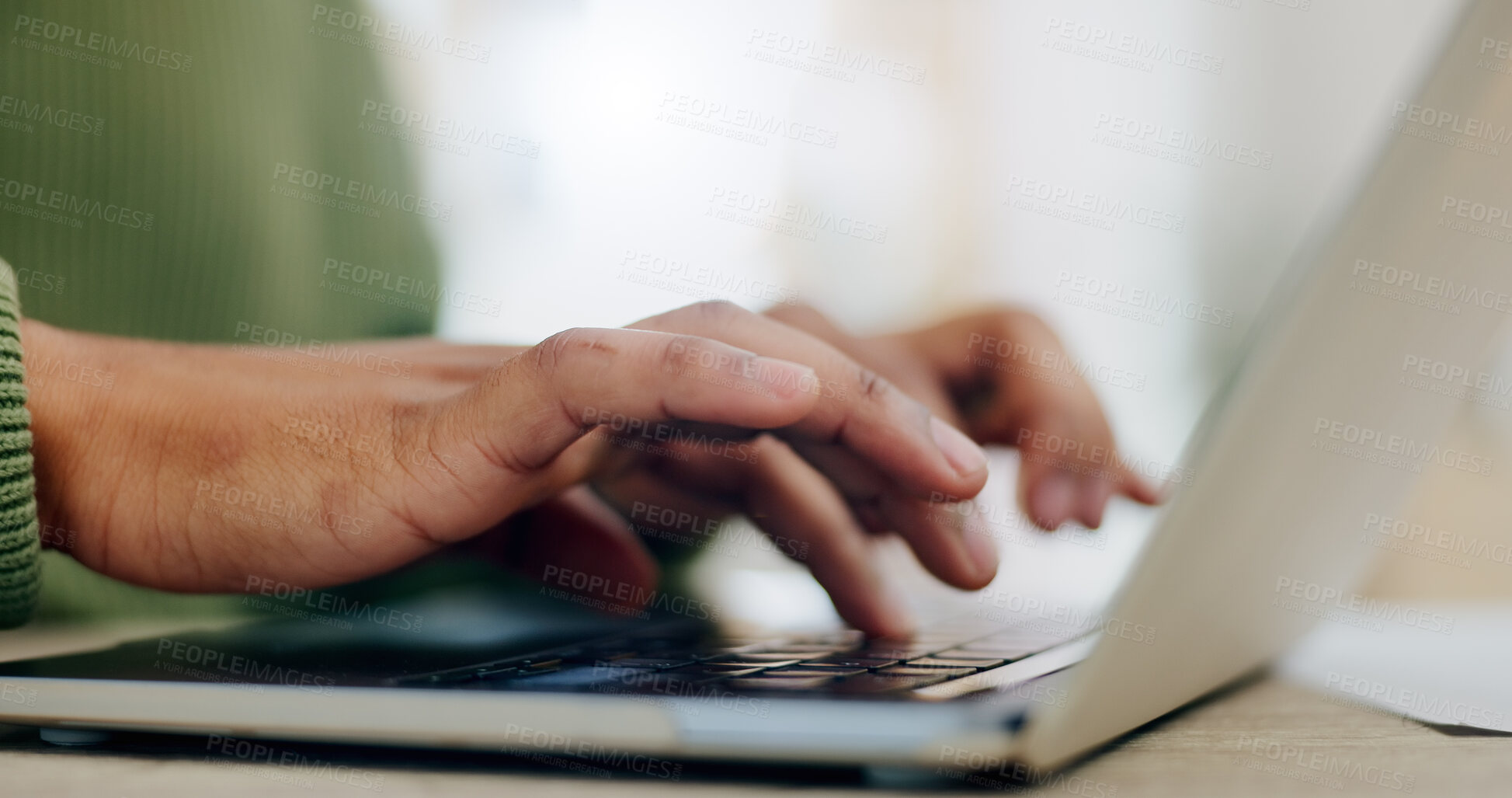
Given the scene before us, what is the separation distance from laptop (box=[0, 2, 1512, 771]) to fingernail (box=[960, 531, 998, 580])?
0.23m

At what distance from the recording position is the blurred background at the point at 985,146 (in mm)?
1563

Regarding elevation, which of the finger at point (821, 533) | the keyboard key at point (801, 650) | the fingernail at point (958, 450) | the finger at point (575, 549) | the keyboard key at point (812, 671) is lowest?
the finger at point (575, 549)

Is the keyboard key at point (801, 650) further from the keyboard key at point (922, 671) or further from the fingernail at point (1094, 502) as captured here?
the fingernail at point (1094, 502)

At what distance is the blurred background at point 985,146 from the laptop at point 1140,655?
1177mm

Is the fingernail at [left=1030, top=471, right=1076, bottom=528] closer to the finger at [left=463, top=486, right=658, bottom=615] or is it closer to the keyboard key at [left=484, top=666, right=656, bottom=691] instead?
the finger at [left=463, top=486, right=658, bottom=615]

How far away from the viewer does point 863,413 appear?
396 millimetres

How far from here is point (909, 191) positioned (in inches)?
85.7

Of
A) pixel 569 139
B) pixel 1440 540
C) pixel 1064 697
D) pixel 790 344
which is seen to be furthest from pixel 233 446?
pixel 1440 540

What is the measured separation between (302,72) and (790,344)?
65cm

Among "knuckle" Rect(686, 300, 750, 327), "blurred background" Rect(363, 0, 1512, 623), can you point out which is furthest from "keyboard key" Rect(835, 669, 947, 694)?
"blurred background" Rect(363, 0, 1512, 623)

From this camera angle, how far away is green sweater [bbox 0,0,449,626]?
59 centimetres

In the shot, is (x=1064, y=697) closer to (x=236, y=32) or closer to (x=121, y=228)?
(x=121, y=228)

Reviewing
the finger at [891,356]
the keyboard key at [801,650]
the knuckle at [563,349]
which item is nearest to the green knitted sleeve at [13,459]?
the knuckle at [563,349]

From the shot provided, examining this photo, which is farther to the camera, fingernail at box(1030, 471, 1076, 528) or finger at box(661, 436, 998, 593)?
fingernail at box(1030, 471, 1076, 528)
